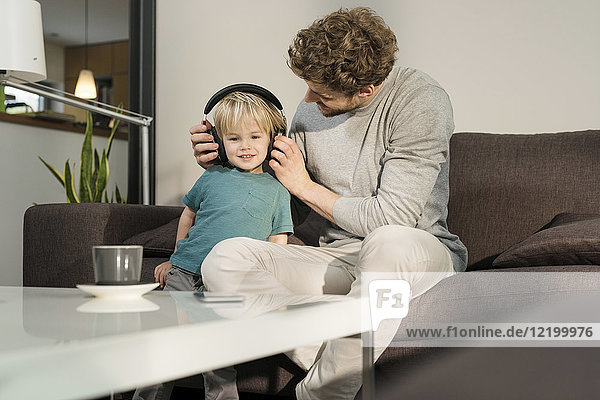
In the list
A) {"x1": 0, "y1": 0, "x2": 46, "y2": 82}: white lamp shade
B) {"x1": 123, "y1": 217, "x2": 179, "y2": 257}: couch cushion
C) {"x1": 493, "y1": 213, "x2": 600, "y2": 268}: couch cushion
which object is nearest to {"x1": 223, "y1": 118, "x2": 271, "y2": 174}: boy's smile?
{"x1": 123, "y1": 217, "x2": 179, "y2": 257}: couch cushion

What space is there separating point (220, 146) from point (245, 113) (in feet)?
0.43

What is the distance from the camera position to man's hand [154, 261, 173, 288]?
179 centimetres

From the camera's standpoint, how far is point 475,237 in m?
2.04

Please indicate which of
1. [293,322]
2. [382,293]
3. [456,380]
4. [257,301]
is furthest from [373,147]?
[293,322]

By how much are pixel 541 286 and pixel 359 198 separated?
47 centimetres

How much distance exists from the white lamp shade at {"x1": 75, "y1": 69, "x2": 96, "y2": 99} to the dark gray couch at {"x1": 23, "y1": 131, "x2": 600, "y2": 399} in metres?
1.75

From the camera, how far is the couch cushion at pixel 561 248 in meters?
1.49

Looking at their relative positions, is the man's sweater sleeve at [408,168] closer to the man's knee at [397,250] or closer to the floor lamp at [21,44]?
the man's knee at [397,250]

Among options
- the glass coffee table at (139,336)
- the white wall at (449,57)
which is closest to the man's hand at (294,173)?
the glass coffee table at (139,336)

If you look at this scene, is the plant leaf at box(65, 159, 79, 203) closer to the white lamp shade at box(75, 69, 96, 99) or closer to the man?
the white lamp shade at box(75, 69, 96, 99)

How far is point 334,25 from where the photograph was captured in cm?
165

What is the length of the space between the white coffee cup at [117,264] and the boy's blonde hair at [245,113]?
2.62ft

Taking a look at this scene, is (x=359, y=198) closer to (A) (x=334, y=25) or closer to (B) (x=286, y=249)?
(B) (x=286, y=249)

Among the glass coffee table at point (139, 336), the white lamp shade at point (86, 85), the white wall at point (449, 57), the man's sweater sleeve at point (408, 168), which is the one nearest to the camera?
the glass coffee table at point (139, 336)
